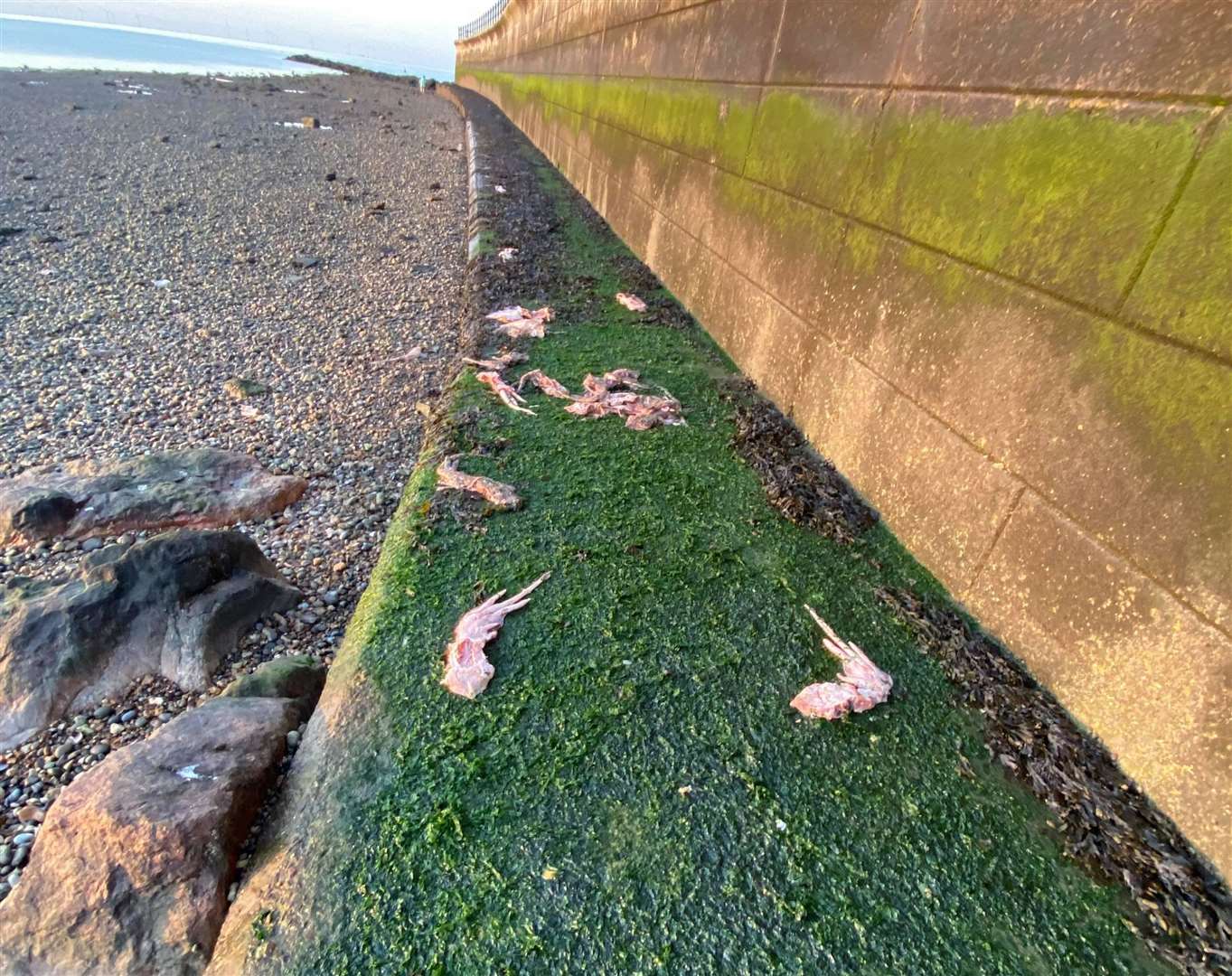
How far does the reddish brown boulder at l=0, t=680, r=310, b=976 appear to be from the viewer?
1758mm

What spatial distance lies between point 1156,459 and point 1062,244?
0.88 meters

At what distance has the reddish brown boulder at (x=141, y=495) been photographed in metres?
3.75

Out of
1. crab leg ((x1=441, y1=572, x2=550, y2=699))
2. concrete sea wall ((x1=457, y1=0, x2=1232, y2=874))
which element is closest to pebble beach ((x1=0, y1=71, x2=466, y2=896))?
crab leg ((x1=441, y1=572, x2=550, y2=699))

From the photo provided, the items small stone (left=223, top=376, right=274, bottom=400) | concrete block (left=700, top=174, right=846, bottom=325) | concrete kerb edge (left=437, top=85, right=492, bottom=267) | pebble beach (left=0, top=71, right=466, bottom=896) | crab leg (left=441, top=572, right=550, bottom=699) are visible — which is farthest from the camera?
concrete kerb edge (left=437, top=85, right=492, bottom=267)

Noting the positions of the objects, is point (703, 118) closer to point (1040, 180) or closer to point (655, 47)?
point (655, 47)

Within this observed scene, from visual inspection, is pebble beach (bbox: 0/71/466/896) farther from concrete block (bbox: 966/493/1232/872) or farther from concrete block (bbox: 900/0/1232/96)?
concrete block (bbox: 900/0/1232/96)

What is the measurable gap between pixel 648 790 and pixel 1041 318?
89.9 inches

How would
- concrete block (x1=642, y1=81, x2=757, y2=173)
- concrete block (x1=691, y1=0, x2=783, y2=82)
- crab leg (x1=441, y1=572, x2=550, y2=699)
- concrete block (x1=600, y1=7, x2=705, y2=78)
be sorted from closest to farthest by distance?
crab leg (x1=441, y1=572, x2=550, y2=699), concrete block (x1=691, y1=0, x2=783, y2=82), concrete block (x1=642, y1=81, x2=757, y2=173), concrete block (x1=600, y1=7, x2=705, y2=78)

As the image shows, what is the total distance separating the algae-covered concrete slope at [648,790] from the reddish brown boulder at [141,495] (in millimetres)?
1466

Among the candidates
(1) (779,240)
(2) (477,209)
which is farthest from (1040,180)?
(2) (477,209)

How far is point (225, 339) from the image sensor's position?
6.49 metres

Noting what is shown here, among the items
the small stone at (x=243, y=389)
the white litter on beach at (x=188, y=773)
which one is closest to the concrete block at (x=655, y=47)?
the small stone at (x=243, y=389)

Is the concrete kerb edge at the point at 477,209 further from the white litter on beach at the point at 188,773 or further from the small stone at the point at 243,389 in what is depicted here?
the white litter on beach at the point at 188,773

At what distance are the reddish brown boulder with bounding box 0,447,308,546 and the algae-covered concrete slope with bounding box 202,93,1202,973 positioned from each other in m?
1.47
